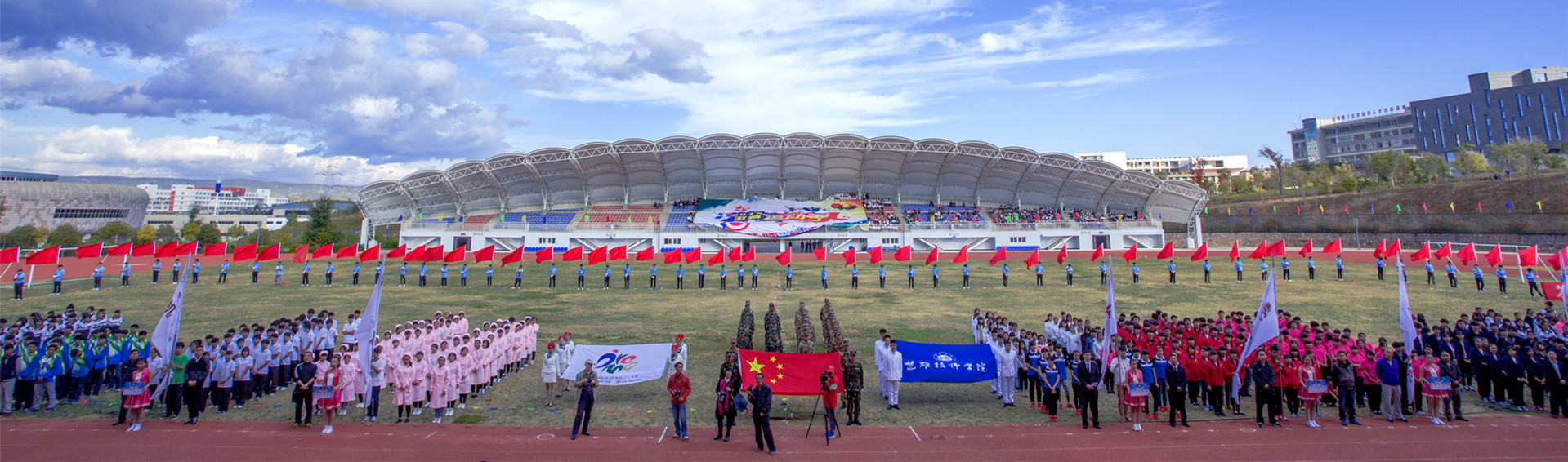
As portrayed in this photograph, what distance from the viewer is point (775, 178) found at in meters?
60.0

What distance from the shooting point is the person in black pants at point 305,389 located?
9.34 metres

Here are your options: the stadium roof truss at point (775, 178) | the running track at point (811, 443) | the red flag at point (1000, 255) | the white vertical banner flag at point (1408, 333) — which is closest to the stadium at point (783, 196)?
the stadium roof truss at point (775, 178)

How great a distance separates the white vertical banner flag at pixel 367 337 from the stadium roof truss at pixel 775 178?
138ft

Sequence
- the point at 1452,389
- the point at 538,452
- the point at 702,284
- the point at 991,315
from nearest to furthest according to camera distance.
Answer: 1. the point at 538,452
2. the point at 1452,389
3. the point at 991,315
4. the point at 702,284

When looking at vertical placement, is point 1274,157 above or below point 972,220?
above

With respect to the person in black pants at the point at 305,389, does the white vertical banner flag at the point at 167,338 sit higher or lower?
higher

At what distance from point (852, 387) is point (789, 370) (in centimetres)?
101

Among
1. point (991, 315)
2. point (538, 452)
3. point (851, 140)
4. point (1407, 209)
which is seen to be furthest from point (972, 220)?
point (538, 452)

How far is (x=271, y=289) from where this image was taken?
86.7ft

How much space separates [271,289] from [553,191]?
111 ft

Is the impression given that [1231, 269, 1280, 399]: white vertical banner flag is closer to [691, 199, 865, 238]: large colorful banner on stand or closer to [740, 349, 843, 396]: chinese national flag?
[740, 349, 843, 396]: chinese national flag

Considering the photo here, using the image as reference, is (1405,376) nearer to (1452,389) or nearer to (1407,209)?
(1452,389)

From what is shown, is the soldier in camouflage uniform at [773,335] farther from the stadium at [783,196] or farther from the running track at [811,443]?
the stadium at [783,196]

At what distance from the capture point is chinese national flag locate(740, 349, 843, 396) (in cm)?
988
